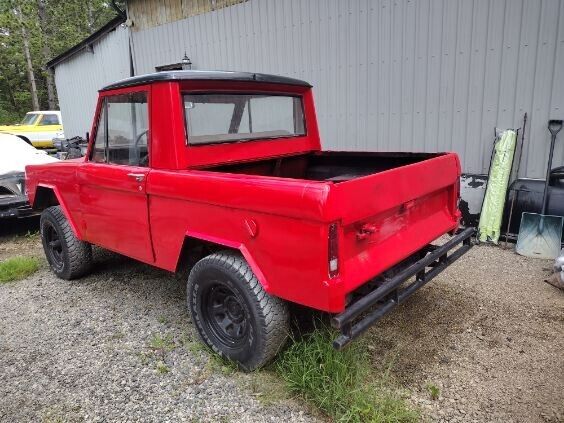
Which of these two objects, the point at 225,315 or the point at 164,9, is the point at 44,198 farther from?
the point at 164,9

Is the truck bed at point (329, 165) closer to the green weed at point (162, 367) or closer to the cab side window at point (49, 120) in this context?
the green weed at point (162, 367)

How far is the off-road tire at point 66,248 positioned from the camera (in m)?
4.29

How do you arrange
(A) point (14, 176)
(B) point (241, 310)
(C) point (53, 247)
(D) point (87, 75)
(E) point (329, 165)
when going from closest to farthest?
(B) point (241, 310) < (E) point (329, 165) < (C) point (53, 247) < (A) point (14, 176) < (D) point (87, 75)

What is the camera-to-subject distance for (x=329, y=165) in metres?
3.99

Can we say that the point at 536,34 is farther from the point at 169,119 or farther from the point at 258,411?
the point at 258,411

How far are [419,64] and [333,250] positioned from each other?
461cm

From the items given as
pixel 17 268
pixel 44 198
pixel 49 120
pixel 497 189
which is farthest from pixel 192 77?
pixel 49 120

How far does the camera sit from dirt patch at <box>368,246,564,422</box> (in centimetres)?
248

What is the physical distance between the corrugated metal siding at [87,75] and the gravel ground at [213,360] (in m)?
8.29

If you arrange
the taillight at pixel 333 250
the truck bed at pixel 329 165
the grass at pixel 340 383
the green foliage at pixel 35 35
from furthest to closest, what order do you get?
the green foliage at pixel 35 35 → the truck bed at pixel 329 165 → the grass at pixel 340 383 → the taillight at pixel 333 250

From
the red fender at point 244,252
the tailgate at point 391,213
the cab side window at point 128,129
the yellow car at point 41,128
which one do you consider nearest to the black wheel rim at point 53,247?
the cab side window at point 128,129

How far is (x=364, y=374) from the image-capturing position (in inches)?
105

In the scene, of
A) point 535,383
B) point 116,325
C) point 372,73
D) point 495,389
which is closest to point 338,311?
point 495,389

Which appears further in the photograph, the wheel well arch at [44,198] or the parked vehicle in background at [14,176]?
the parked vehicle in background at [14,176]
